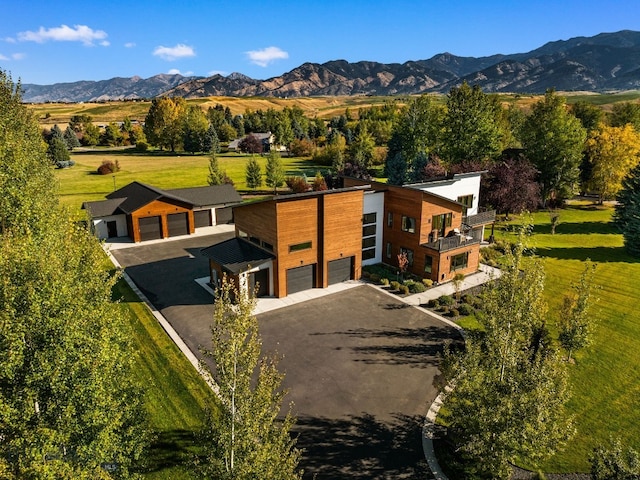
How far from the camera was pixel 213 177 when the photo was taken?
194ft

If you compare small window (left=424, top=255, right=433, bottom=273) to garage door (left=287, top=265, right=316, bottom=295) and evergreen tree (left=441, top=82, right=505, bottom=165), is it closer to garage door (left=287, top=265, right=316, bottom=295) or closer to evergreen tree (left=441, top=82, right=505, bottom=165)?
garage door (left=287, top=265, right=316, bottom=295)

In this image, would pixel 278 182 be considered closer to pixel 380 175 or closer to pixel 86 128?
pixel 380 175

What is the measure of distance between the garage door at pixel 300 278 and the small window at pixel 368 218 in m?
6.18

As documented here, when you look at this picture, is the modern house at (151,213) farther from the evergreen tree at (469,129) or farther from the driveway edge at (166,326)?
the evergreen tree at (469,129)

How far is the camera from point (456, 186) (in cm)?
3809

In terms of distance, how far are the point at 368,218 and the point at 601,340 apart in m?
17.9

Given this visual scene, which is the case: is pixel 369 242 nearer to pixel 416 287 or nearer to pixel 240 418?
pixel 416 287

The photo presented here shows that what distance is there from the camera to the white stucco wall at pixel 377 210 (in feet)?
110

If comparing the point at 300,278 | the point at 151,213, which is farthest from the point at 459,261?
the point at 151,213

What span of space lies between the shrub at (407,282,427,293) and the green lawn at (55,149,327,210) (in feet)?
152

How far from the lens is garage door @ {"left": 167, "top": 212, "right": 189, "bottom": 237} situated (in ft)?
146

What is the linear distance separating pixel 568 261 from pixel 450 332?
19803 millimetres

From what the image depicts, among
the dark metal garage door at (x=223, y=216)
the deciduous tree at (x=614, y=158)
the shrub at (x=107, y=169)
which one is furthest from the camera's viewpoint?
the shrub at (x=107, y=169)

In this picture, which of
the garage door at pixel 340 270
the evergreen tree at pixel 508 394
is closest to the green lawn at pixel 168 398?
the evergreen tree at pixel 508 394
